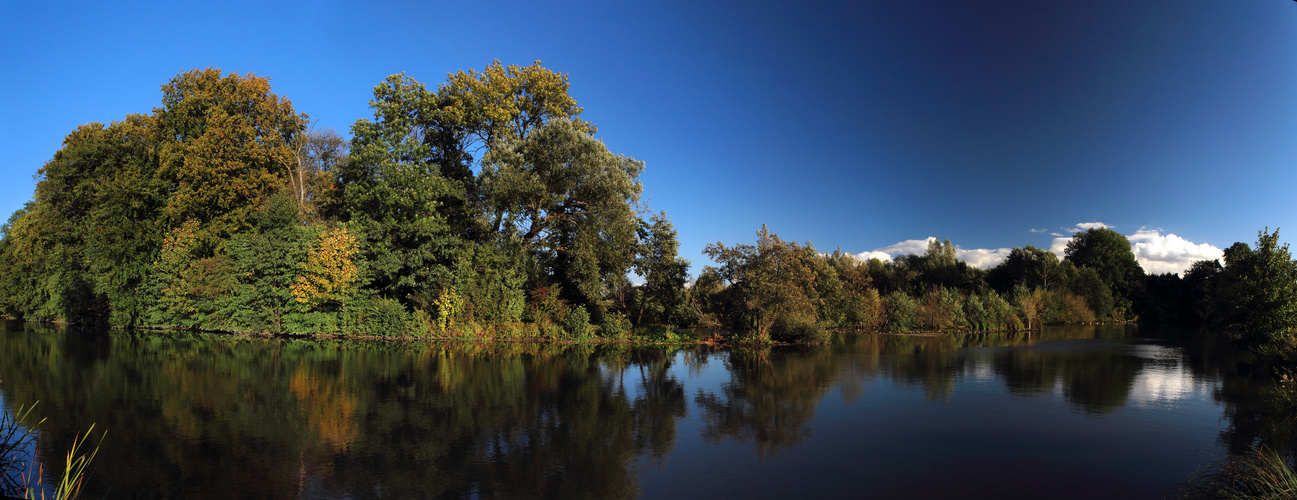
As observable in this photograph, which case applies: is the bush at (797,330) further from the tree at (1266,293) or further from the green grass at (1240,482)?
the green grass at (1240,482)

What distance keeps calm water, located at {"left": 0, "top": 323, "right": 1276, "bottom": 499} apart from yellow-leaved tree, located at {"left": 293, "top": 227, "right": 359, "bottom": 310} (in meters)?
6.59

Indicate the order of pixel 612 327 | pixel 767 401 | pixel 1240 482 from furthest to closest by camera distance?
pixel 612 327
pixel 767 401
pixel 1240 482

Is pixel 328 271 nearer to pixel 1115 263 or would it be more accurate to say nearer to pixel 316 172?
pixel 316 172

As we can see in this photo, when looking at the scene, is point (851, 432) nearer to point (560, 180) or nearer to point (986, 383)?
point (986, 383)

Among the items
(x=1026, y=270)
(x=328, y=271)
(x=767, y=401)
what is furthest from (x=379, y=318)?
(x=1026, y=270)

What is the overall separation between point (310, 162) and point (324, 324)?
15161 mm

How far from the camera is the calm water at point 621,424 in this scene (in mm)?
7359

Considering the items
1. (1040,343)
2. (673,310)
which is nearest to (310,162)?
(673,310)

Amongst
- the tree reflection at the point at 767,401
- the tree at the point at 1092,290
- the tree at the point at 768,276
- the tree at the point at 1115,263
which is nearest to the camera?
the tree reflection at the point at 767,401

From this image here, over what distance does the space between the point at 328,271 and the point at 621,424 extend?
21.1 metres

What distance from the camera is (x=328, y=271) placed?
2578 centimetres

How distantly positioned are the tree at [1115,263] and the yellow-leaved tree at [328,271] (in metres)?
63.0

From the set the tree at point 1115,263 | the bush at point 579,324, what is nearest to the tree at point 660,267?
the bush at point 579,324

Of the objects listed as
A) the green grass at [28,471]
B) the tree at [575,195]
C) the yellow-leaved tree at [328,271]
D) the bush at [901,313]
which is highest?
the tree at [575,195]
